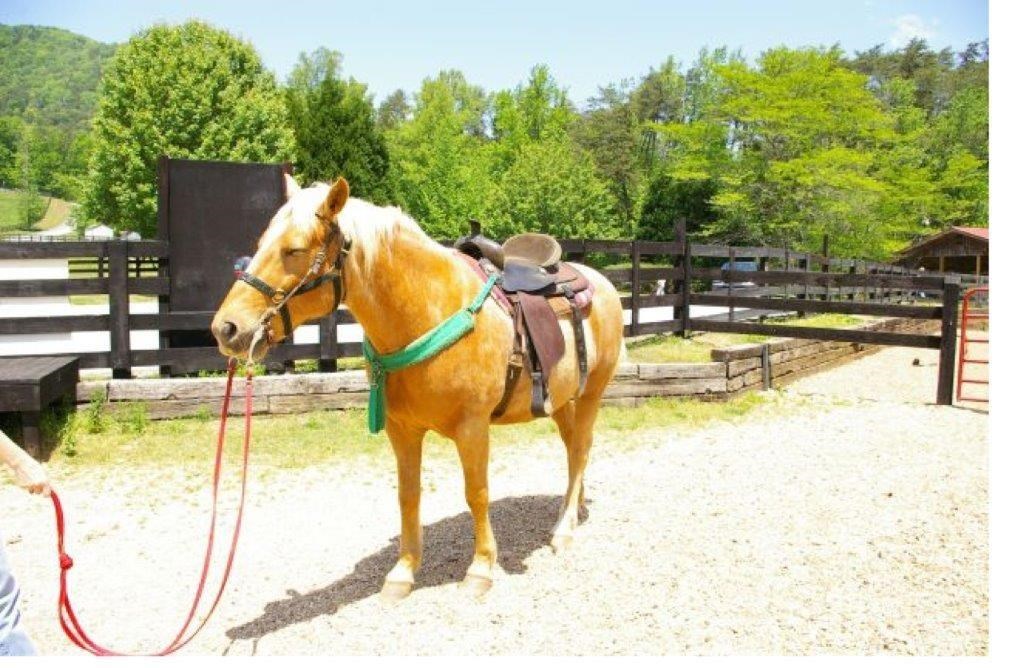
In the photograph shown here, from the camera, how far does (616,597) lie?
357 centimetres

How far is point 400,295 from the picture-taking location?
3.21 m

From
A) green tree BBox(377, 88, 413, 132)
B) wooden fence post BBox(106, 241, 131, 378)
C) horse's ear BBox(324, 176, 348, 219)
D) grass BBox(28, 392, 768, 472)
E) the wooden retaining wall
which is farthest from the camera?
green tree BBox(377, 88, 413, 132)

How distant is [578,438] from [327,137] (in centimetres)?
2858

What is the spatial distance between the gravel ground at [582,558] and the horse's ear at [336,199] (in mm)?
1897

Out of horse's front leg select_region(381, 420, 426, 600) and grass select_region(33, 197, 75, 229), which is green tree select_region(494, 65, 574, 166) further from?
grass select_region(33, 197, 75, 229)

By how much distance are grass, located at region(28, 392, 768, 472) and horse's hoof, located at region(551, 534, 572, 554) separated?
2.24 metres

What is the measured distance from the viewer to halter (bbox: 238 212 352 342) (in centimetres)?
278

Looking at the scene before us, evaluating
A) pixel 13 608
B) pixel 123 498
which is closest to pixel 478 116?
pixel 123 498

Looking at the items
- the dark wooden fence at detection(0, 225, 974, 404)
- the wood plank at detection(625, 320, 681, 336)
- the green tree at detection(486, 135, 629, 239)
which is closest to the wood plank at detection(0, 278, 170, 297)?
the dark wooden fence at detection(0, 225, 974, 404)

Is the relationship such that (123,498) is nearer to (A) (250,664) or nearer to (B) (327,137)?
(A) (250,664)

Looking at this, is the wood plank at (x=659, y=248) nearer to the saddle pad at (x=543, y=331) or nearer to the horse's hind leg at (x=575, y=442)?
the horse's hind leg at (x=575, y=442)

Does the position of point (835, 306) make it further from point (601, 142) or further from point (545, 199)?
point (601, 142)

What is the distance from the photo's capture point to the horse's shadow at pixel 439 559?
3.45 metres

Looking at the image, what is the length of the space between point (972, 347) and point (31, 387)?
54.2 ft
